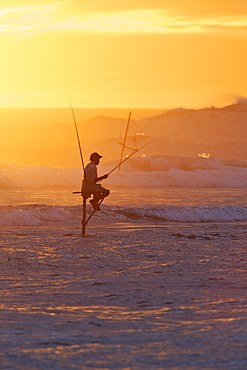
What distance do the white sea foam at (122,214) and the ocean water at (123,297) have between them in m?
1.71

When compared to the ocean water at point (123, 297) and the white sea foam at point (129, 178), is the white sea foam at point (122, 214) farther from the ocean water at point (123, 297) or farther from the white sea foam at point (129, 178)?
the white sea foam at point (129, 178)

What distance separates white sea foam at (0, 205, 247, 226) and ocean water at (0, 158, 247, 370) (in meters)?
1.71

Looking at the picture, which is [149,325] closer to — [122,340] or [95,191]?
[122,340]

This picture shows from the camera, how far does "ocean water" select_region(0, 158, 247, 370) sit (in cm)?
555

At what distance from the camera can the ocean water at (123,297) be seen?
555 centimetres

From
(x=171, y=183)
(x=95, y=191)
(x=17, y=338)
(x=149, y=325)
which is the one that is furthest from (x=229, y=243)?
(x=171, y=183)

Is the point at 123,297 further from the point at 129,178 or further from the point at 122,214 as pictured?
the point at 129,178

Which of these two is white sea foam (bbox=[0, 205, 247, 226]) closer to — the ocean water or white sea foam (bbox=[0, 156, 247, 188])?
the ocean water

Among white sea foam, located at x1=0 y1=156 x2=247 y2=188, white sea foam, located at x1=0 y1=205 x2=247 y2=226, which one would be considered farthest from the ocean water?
A: white sea foam, located at x1=0 y1=156 x2=247 y2=188

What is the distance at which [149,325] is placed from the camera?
21.2 feet

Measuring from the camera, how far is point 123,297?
7695 millimetres

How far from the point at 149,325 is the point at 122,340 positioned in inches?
23.6

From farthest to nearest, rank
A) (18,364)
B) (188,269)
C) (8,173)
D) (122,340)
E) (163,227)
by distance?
(8,173) < (163,227) < (188,269) < (122,340) < (18,364)

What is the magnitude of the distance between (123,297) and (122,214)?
1248cm
